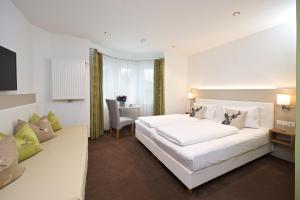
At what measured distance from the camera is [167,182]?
189 cm

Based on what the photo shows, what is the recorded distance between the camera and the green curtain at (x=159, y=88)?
4.41m

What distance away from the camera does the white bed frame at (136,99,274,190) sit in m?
1.68

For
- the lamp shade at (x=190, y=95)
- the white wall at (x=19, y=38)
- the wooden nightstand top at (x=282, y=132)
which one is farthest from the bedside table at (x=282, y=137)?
the white wall at (x=19, y=38)

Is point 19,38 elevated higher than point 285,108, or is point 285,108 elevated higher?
point 19,38

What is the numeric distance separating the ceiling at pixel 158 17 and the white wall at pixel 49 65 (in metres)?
0.21

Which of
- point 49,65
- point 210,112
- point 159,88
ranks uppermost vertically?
point 49,65

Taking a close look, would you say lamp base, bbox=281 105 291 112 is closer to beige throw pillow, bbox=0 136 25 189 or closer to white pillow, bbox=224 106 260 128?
white pillow, bbox=224 106 260 128

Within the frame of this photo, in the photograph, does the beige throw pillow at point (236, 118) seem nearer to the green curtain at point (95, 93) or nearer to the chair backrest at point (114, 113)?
the chair backrest at point (114, 113)

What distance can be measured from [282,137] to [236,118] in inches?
31.3

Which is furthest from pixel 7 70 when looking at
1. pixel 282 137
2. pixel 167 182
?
pixel 282 137

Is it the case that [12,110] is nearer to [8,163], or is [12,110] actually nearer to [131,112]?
[8,163]

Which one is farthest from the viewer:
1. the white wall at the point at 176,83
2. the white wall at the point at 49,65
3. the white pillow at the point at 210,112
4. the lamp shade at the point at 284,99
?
the white wall at the point at 176,83

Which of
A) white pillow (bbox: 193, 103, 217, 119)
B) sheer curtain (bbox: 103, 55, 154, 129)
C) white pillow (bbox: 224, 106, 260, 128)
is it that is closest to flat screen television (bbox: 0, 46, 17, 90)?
sheer curtain (bbox: 103, 55, 154, 129)

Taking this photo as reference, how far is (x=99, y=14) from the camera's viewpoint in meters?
2.23
